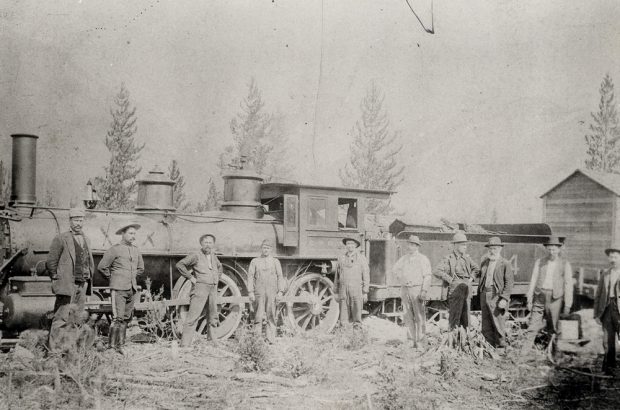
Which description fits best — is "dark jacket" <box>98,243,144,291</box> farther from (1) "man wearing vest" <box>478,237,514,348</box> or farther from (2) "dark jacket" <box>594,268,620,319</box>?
(2) "dark jacket" <box>594,268,620,319</box>

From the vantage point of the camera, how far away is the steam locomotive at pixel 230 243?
718cm

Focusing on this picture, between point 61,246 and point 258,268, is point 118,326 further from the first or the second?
point 258,268

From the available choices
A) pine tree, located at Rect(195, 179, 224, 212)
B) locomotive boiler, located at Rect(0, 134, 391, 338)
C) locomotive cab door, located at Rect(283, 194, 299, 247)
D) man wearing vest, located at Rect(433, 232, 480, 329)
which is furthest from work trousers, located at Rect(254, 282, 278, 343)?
pine tree, located at Rect(195, 179, 224, 212)

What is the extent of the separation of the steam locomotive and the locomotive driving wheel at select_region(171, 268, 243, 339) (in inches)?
0.6

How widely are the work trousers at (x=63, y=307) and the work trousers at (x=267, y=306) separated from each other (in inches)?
94.4

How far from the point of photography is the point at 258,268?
25.3 feet

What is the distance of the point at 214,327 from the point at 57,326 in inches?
96.8

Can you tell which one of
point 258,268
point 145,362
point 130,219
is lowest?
point 145,362

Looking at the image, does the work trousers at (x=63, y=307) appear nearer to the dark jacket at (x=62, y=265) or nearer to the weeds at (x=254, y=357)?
the dark jacket at (x=62, y=265)

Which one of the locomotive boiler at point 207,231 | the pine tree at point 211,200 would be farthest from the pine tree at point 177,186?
the locomotive boiler at point 207,231

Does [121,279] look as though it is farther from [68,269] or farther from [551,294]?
[551,294]

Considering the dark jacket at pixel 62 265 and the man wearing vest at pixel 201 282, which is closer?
the dark jacket at pixel 62 265

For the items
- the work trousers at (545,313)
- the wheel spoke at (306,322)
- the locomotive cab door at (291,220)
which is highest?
the locomotive cab door at (291,220)

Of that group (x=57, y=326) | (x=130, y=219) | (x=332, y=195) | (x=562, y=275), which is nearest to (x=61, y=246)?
(x=57, y=326)
